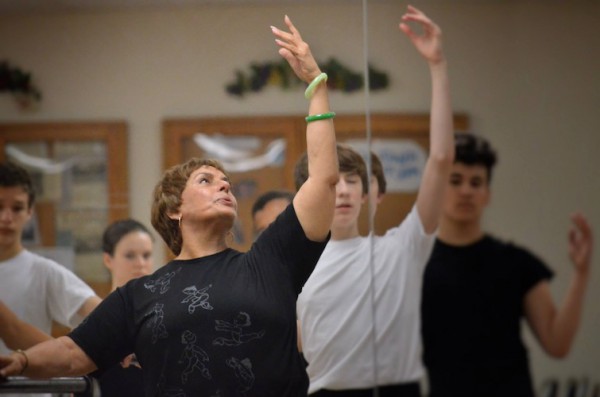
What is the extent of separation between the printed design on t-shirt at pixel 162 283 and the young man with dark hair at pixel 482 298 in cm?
49

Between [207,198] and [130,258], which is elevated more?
[207,198]

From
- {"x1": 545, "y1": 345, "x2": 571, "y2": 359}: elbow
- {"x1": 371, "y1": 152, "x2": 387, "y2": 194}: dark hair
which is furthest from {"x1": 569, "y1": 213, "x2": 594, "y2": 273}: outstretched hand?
{"x1": 371, "y1": 152, "x2": 387, "y2": 194}: dark hair

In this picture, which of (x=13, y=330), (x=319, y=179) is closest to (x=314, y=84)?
(x=319, y=179)

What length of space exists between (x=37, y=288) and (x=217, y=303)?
538mm

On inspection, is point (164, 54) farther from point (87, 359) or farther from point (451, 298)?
point (451, 298)

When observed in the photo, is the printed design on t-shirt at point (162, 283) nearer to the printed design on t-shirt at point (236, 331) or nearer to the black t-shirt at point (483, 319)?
the printed design on t-shirt at point (236, 331)

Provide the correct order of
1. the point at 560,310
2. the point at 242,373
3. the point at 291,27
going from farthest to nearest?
the point at 291,27 < the point at 560,310 < the point at 242,373

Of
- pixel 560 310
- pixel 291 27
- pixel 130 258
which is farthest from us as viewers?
pixel 130 258

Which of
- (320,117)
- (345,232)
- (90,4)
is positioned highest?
(90,4)

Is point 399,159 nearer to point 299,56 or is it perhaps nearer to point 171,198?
point 299,56

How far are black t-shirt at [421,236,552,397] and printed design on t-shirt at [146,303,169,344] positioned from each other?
0.51 metres

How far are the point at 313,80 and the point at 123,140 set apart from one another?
0.48 m

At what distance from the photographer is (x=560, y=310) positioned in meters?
1.79

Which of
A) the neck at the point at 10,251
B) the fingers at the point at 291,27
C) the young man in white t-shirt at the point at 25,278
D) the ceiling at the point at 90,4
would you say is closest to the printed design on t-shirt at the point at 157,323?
the young man in white t-shirt at the point at 25,278
